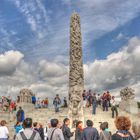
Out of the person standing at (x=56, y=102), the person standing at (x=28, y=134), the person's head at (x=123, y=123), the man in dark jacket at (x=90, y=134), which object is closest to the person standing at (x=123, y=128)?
the person's head at (x=123, y=123)

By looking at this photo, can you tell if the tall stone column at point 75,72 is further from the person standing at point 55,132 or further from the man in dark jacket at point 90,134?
the person standing at point 55,132

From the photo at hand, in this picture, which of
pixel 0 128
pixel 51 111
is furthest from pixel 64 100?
pixel 0 128

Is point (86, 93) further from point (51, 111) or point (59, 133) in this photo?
point (59, 133)

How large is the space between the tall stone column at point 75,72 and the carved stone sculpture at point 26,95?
5.62 m

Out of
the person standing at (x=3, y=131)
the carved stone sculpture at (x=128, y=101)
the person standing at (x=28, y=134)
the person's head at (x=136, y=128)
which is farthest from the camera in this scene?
the carved stone sculpture at (x=128, y=101)

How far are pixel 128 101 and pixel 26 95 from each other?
331 inches

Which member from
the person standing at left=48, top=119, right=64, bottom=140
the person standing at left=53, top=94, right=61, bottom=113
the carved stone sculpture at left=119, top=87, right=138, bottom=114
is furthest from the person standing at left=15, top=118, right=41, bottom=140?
the carved stone sculpture at left=119, top=87, right=138, bottom=114

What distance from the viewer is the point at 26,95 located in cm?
3453

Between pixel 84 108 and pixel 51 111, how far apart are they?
2536 millimetres

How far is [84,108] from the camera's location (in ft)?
99.5

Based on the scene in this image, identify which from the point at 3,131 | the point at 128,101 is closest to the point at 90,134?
the point at 3,131

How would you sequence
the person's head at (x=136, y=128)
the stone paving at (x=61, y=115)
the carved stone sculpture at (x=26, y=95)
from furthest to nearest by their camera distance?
the carved stone sculpture at (x=26, y=95)
the stone paving at (x=61, y=115)
the person's head at (x=136, y=128)

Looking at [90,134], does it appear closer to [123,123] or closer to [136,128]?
[123,123]

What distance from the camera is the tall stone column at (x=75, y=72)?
29.3m
